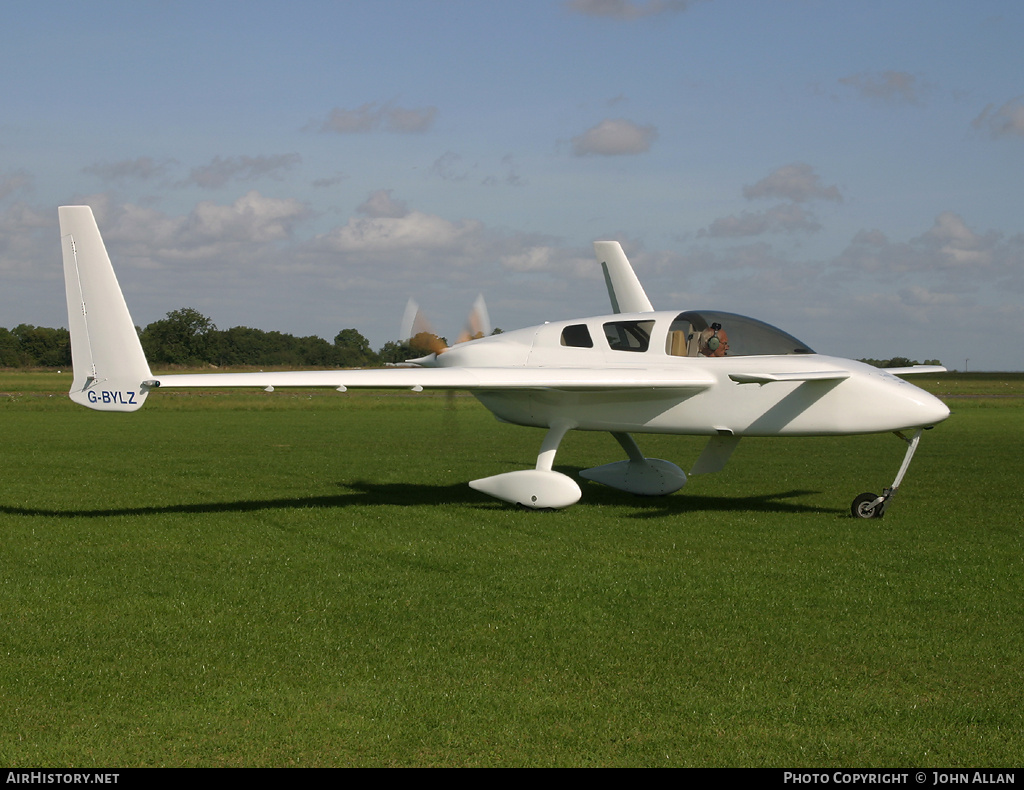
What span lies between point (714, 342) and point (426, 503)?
4.66 meters

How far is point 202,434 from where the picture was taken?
28344 mm

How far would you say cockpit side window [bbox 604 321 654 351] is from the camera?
1329cm

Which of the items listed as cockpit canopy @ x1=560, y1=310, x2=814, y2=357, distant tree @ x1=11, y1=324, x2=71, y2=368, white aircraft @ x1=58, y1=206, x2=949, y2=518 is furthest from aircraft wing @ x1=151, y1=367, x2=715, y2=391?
distant tree @ x1=11, y1=324, x2=71, y2=368

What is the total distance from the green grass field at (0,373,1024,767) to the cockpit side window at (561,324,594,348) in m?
2.28

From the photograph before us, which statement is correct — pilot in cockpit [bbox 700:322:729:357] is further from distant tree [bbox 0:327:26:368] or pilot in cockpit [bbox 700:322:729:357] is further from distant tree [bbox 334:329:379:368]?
distant tree [bbox 0:327:26:368]

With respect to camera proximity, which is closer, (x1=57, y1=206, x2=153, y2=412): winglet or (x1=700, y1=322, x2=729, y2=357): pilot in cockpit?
(x1=57, y1=206, x2=153, y2=412): winglet

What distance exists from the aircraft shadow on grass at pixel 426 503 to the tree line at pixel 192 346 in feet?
274

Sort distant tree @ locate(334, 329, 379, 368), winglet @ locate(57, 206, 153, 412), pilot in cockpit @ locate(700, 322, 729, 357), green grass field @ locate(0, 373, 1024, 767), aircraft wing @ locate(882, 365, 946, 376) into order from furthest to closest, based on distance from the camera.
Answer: distant tree @ locate(334, 329, 379, 368)
aircraft wing @ locate(882, 365, 946, 376)
pilot in cockpit @ locate(700, 322, 729, 357)
winglet @ locate(57, 206, 153, 412)
green grass field @ locate(0, 373, 1024, 767)

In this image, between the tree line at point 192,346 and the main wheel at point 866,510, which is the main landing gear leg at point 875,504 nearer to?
the main wheel at point 866,510

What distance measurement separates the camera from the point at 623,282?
1938cm

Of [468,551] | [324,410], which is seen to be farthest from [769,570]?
[324,410]

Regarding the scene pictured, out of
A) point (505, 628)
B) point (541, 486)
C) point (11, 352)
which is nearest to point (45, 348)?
point (11, 352)

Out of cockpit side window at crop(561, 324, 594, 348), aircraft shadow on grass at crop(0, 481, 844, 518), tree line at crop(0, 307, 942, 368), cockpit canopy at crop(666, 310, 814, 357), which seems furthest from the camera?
tree line at crop(0, 307, 942, 368)

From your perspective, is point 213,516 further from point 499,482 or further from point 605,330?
point 605,330
